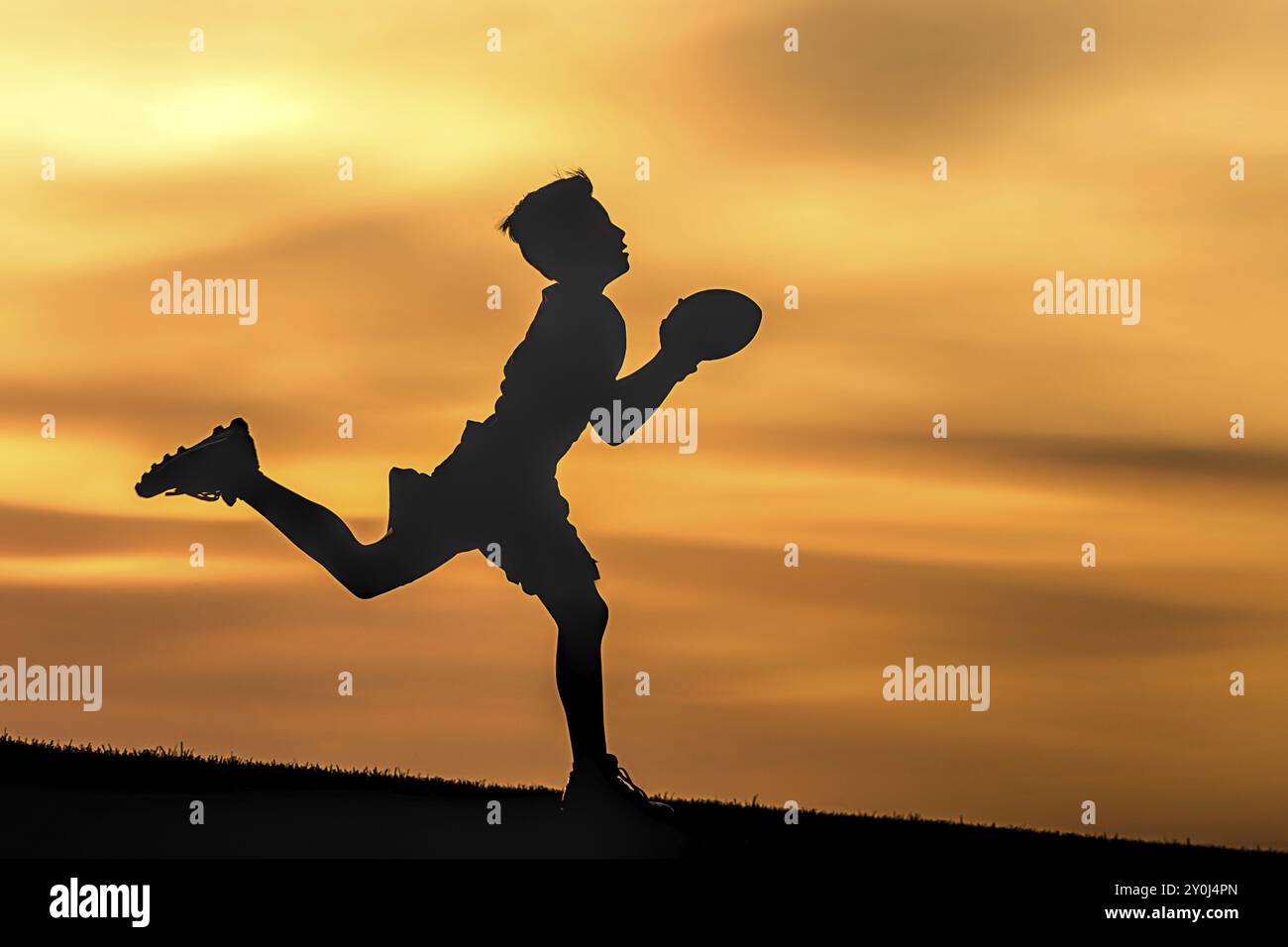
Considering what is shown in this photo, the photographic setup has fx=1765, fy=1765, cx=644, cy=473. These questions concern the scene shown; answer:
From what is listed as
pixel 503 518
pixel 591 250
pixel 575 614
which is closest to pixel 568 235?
pixel 591 250

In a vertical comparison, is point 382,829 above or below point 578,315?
below

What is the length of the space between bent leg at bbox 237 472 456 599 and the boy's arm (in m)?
1.22

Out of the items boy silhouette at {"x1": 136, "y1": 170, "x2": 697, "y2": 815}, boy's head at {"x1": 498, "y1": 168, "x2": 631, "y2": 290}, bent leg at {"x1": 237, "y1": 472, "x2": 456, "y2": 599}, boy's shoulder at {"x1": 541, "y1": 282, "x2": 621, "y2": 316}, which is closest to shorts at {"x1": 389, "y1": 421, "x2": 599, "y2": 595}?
boy silhouette at {"x1": 136, "y1": 170, "x2": 697, "y2": 815}

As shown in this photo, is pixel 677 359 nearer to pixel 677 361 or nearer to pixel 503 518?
pixel 677 361

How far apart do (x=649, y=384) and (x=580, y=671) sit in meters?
1.50

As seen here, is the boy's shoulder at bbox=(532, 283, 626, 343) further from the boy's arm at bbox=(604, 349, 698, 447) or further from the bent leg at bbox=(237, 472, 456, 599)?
the bent leg at bbox=(237, 472, 456, 599)

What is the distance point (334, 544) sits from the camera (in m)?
8.89

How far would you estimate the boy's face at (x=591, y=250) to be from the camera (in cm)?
914

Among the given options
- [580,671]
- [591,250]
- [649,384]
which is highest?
[591,250]

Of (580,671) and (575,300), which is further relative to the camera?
(575,300)

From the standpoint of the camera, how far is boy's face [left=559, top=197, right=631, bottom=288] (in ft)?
30.0

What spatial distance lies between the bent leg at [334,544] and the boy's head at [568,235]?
1592mm
